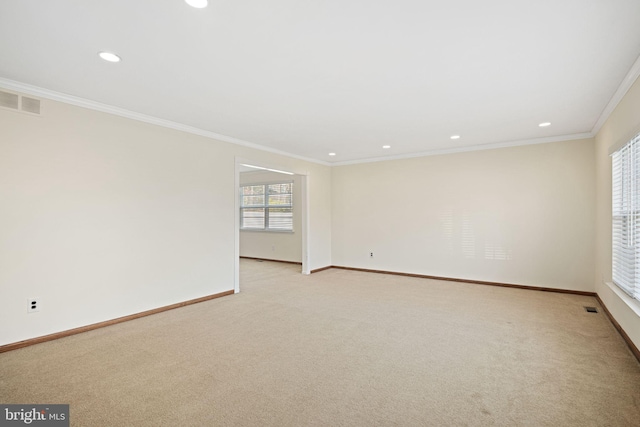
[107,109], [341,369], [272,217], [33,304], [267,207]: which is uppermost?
[107,109]

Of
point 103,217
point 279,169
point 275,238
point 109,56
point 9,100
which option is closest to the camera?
point 109,56

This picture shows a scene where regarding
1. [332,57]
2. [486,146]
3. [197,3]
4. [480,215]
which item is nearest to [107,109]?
[197,3]

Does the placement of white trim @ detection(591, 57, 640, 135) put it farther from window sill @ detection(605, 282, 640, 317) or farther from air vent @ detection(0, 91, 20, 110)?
air vent @ detection(0, 91, 20, 110)

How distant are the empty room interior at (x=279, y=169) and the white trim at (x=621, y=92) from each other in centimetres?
3

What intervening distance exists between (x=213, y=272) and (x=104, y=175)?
1953 millimetres

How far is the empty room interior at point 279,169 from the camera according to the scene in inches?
78.6

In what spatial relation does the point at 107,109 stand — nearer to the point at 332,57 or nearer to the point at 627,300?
the point at 332,57

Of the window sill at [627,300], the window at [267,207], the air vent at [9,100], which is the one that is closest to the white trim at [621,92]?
the window sill at [627,300]

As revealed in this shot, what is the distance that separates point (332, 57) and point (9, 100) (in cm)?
299

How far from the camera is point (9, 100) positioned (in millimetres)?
2850

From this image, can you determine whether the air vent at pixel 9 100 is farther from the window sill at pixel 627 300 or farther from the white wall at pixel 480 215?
the window sill at pixel 627 300

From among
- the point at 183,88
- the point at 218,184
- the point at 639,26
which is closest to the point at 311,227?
the point at 218,184

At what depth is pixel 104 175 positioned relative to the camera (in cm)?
347

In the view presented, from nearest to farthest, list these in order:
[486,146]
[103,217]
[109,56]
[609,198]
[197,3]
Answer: [197,3] → [109,56] → [103,217] → [609,198] → [486,146]
